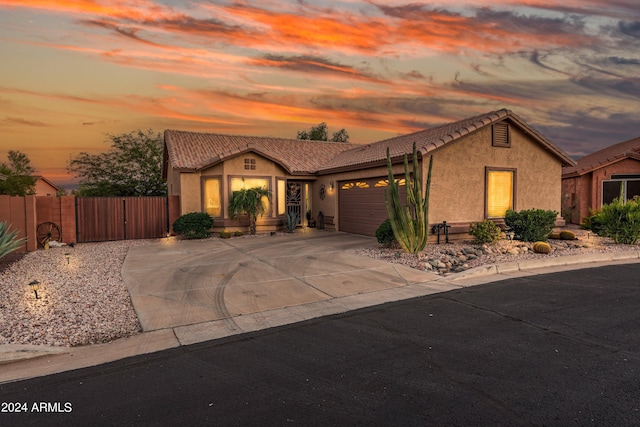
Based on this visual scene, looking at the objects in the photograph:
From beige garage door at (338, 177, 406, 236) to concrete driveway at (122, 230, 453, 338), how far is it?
96.9 inches

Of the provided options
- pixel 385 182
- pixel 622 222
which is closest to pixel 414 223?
pixel 385 182

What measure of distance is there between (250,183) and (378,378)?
49.2 feet

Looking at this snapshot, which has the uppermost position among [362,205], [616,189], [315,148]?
[315,148]

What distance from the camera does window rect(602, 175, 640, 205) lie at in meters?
20.0

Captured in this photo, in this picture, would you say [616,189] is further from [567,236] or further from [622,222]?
[567,236]

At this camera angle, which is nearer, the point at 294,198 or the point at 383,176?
the point at 383,176

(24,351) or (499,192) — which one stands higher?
(499,192)

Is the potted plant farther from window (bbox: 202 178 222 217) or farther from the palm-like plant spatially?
window (bbox: 202 178 222 217)

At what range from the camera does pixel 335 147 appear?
82.2ft

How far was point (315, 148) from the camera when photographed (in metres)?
24.1

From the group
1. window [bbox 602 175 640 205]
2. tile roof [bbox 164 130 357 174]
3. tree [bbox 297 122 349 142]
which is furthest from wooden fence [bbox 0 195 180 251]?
tree [bbox 297 122 349 142]

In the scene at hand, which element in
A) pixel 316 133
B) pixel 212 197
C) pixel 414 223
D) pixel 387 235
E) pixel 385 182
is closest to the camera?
pixel 414 223

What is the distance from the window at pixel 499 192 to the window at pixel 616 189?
9.58m

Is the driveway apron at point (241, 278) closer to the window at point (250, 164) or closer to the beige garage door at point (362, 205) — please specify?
the beige garage door at point (362, 205)
